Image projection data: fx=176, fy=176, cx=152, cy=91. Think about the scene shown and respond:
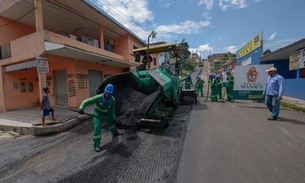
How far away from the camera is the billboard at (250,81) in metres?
9.15

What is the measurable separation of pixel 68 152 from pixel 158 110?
2.68 meters

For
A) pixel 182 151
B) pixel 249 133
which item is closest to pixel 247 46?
pixel 249 133

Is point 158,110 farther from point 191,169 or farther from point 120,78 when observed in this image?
point 191,169

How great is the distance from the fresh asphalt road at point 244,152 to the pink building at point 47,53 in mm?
6263

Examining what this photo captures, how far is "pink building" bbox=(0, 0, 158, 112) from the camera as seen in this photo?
25.9 feet

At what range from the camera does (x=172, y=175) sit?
2879 mm

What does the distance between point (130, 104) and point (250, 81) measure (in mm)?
7145

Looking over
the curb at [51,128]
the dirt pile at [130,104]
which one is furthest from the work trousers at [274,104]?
the curb at [51,128]

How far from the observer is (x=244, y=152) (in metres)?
3.61

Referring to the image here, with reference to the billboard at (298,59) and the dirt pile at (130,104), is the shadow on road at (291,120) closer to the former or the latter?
the dirt pile at (130,104)

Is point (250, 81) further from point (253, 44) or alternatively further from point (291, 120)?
point (253, 44)

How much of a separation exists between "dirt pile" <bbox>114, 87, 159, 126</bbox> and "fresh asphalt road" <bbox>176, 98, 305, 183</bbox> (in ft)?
4.78

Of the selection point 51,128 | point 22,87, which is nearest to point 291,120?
point 51,128

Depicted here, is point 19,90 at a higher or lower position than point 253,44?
lower
